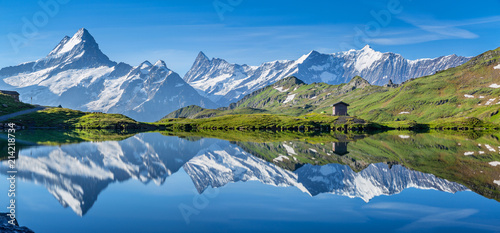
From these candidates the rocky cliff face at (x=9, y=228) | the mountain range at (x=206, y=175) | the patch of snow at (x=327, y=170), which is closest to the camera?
the rocky cliff face at (x=9, y=228)

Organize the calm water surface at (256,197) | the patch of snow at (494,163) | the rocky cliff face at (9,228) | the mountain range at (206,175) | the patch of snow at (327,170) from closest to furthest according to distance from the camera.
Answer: the rocky cliff face at (9,228) → the calm water surface at (256,197) → the mountain range at (206,175) → the patch of snow at (327,170) → the patch of snow at (494,163)

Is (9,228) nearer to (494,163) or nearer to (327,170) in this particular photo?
(327,170)

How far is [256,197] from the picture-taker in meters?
30.8

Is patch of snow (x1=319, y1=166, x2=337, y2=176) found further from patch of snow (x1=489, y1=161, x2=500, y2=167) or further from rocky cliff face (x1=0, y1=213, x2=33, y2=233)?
rocky cliff face (x1=0, y1=213, x2=33, y2=233)

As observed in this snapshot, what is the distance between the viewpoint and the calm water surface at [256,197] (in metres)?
23.1

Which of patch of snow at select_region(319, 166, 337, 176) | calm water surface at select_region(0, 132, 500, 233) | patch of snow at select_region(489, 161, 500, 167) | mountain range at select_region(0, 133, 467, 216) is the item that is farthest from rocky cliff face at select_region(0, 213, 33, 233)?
patch of snow at select_region(489, 161, 500, 167)

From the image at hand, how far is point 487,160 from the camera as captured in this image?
5219cm

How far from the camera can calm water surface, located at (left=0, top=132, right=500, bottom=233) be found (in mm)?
23062

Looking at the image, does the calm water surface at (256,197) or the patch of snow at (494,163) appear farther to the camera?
the patch of snow at (494,163)

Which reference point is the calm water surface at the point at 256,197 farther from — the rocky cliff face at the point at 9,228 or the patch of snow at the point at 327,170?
the rocky cliff face at the point at 9,228

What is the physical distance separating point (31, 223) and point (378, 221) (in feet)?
70.3

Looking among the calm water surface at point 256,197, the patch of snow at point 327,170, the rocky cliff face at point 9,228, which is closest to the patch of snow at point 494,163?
the calm water surface at point 256,197

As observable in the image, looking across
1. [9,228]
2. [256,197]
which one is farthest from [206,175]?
[9,228]

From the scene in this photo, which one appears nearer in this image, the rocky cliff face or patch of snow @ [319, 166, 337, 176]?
the rocky cliff face
